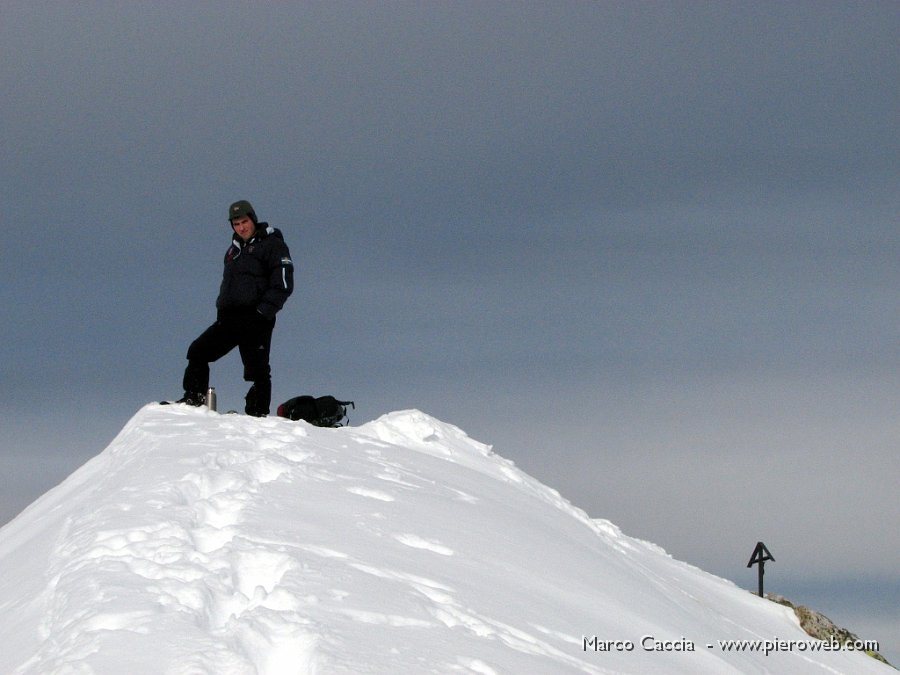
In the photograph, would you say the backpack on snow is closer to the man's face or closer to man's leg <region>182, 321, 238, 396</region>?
man's leg <region>182, 321, 238, 396</region>

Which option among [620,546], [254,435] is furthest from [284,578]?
[620,546]

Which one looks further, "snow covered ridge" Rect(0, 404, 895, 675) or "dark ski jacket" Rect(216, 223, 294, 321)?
"dark ski jacket" Rect(216, 223, 294, 321)

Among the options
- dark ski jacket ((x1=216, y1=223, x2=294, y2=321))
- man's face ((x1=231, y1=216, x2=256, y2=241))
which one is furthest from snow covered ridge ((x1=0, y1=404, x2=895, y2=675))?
man's face ((x1=231, y1=216, x2=256, y2=241))

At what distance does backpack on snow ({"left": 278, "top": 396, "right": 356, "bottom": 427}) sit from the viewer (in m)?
11.5

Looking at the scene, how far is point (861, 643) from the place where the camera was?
1212 cm

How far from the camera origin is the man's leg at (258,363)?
413 inches

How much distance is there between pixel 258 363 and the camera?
1055cm

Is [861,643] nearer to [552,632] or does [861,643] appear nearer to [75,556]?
[552,632]

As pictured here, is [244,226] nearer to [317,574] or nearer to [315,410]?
[315,410]

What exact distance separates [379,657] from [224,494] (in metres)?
2.56

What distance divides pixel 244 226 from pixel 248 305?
0.88 meters

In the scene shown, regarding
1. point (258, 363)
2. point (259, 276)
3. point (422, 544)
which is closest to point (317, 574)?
point (422, 544)

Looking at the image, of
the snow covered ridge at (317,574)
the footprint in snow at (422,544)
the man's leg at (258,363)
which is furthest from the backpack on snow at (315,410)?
the footprint in snow at (422,544)

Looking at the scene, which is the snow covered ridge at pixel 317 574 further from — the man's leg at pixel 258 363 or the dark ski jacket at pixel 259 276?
the dark ski jacket at pixel 259 276
